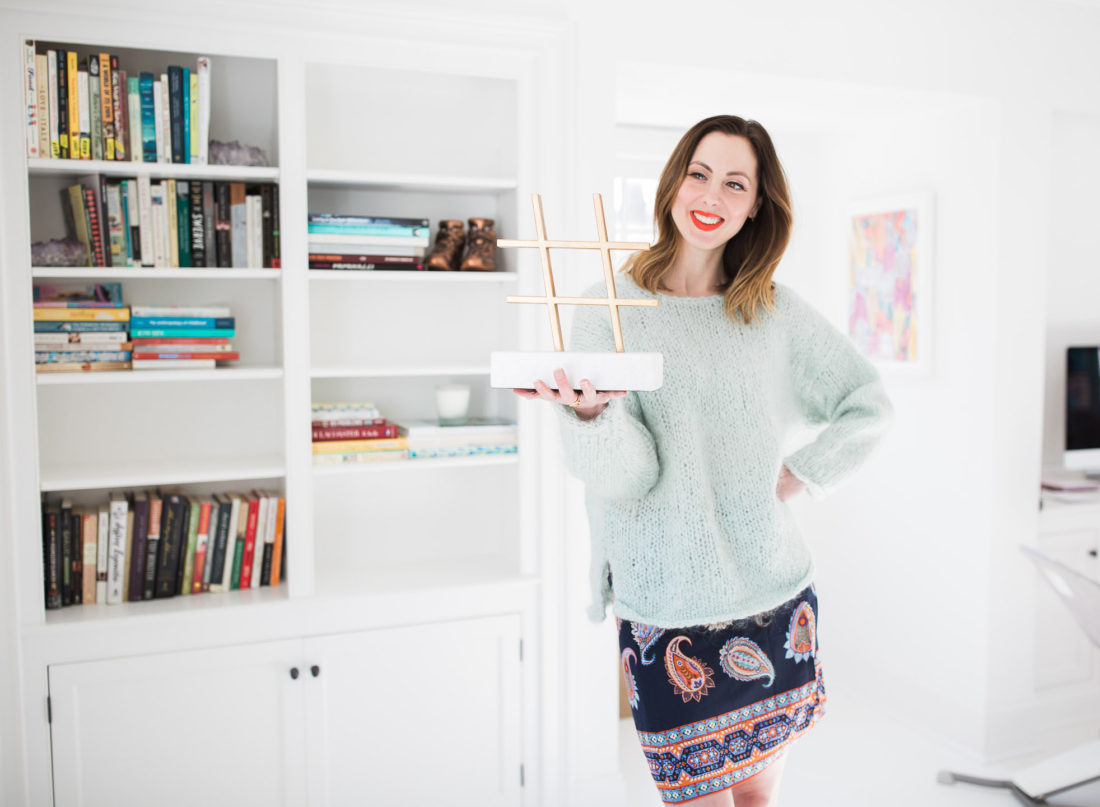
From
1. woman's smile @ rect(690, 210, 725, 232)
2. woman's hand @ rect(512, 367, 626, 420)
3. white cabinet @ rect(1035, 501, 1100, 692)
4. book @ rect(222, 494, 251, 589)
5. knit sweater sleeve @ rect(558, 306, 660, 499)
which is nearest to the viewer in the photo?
woman's hand @ rect(512, 367, 626, 420)

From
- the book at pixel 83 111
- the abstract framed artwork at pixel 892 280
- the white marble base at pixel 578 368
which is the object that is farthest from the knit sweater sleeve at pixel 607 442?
the abstract framed artwork at pixel 892 280

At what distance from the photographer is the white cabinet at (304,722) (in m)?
2.15

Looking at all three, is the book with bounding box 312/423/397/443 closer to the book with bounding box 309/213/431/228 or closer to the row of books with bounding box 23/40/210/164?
the book with bounding box 309/213/431/228

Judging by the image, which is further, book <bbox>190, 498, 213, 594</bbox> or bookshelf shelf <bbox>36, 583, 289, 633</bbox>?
book <bbox>190, 498, 213, 594</bbox>

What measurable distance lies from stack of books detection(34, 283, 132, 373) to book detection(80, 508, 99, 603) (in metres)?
0.35

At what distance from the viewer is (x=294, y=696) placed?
2281 mm

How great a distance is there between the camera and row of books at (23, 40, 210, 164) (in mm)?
2051

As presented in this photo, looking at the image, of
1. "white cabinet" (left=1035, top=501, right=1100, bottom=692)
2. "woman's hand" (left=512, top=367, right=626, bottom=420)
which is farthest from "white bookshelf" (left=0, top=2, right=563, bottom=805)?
"white cabinet" (left=1035, top=501, right=1100, bottom=692)

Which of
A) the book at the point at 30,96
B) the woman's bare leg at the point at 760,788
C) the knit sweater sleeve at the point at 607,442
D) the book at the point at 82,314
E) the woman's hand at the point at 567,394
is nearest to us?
the woman's hand at the point at 567,394

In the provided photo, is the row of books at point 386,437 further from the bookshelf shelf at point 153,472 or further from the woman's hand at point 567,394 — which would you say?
the woman's hand at point 567,394

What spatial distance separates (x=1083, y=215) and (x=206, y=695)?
3.13 m

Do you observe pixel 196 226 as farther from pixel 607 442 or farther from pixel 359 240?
pixel 607 442

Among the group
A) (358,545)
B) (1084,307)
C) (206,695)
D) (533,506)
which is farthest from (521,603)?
(1084,307)

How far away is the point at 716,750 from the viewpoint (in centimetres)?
155
